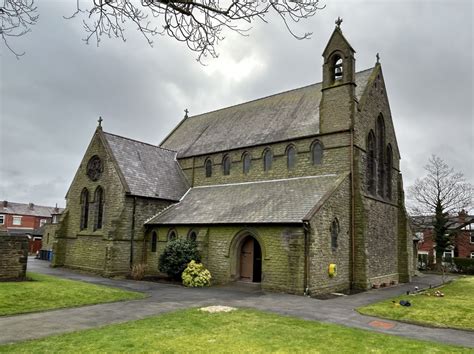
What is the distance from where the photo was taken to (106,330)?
32.9 ft

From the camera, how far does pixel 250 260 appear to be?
72.4 ft

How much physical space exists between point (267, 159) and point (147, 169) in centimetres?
976

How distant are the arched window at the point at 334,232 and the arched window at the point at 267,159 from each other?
686cm

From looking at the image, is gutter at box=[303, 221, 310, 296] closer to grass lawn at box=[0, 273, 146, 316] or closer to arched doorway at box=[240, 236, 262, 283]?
arched doorway at box=[240, 236, 262, 283]

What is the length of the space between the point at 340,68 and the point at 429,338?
62.2 ft

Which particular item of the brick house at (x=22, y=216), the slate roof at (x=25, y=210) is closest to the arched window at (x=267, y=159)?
the brick house at (x=22, y=216)

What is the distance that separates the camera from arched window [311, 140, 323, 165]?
23.8 metres

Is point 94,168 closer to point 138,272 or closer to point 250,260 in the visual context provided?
point 138,272

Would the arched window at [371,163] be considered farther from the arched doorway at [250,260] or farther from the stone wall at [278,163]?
the arched doorway at [250,260]

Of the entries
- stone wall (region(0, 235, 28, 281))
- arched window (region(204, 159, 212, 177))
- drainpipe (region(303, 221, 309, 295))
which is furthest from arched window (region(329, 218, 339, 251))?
stone wall (region(0, 235, 28, 281))

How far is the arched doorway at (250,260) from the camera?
21.9m

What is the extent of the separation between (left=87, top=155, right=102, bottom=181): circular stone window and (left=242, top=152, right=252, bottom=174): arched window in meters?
10.9

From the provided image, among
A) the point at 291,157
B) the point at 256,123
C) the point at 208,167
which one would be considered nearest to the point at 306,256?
the point at 291,157

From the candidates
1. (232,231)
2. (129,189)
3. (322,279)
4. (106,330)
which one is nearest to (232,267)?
(232,231)
